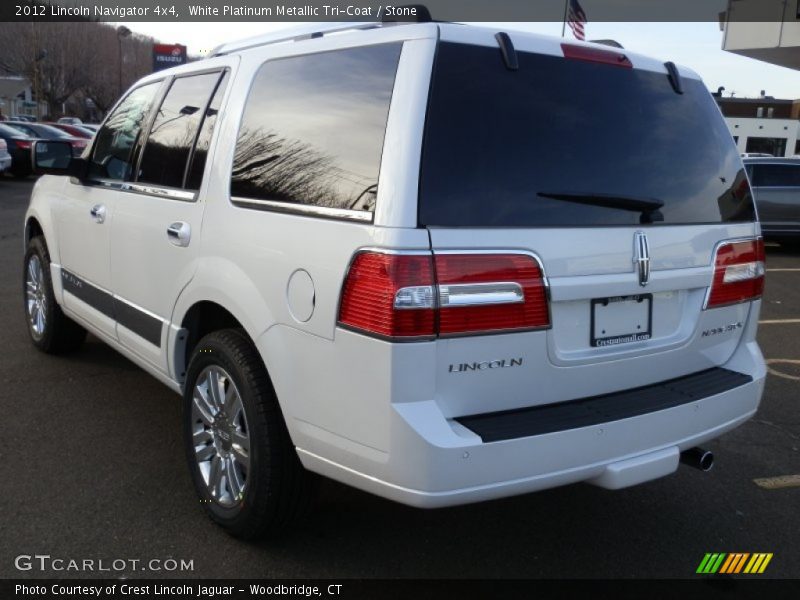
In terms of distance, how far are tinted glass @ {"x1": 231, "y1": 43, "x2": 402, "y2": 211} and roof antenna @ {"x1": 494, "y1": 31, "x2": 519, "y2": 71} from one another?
1.17 ft

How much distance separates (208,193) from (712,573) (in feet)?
8.56

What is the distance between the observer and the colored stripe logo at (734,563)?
307 cm

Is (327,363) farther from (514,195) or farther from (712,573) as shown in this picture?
(712,573)

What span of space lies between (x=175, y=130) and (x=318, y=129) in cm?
125

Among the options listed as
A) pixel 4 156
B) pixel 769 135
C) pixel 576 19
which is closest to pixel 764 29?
pixel 576 19

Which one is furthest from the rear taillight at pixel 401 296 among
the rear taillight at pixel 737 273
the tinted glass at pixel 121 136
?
the tinted glass at pixel 121 136

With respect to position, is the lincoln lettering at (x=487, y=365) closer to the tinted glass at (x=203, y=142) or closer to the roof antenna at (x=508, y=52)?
the roof antenna at (x=508, y=52)

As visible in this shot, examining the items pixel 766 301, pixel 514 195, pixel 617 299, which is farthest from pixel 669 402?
pixel 766 301

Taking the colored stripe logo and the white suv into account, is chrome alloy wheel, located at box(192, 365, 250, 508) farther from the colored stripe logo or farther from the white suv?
the colored stripe logo

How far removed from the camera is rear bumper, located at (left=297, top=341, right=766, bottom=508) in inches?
90.2

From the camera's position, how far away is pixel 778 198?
12750 mm

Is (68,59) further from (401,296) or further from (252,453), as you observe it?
(401,296)

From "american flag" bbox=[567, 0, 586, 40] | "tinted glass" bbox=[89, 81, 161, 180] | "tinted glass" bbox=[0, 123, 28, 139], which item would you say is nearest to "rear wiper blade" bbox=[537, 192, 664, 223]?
"tinted glass" bbox=[89, 81, 161, 180]

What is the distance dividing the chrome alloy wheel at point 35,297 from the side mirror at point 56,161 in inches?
40.4
